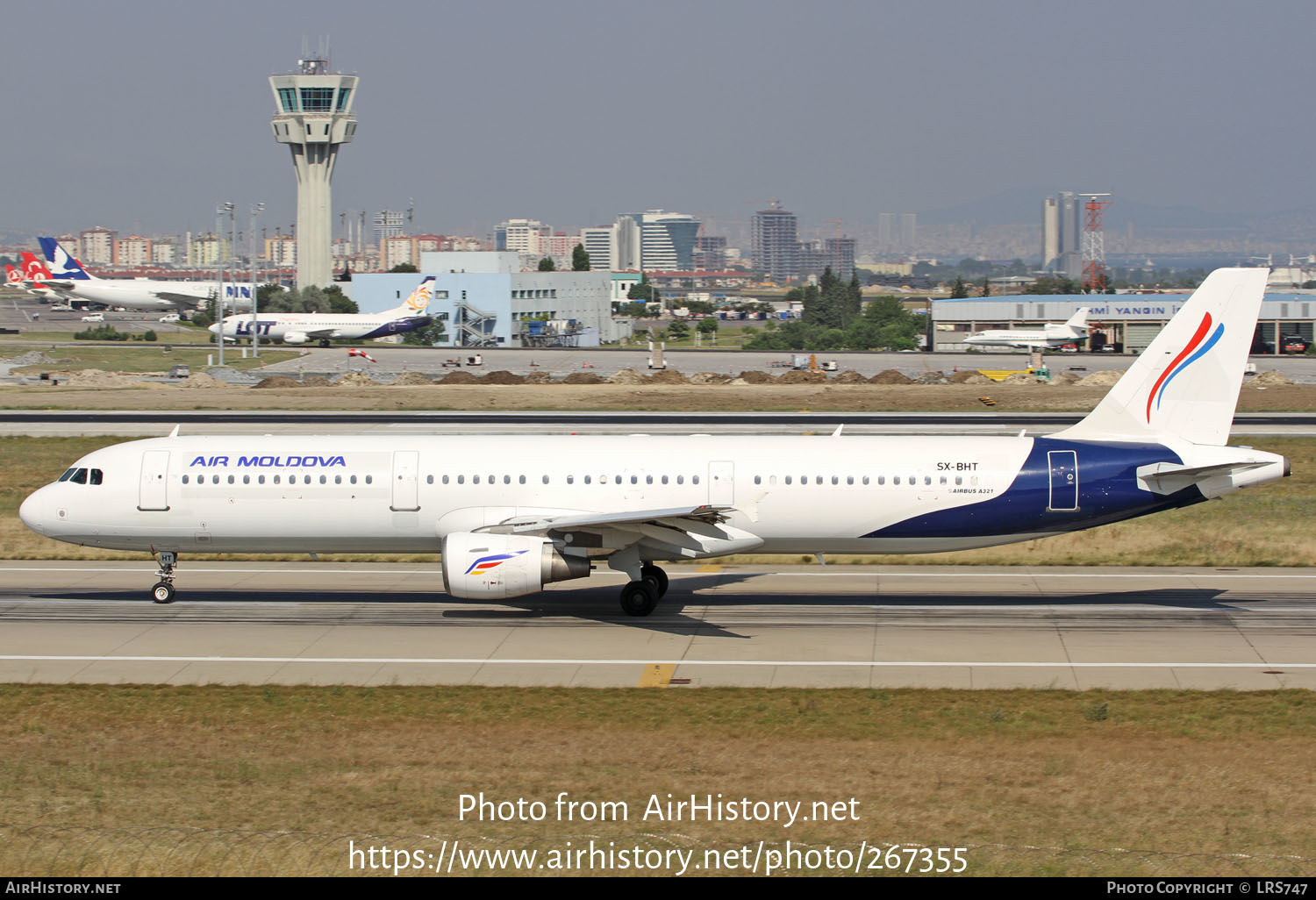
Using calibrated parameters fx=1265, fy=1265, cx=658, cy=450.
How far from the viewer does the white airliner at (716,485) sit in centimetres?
2938

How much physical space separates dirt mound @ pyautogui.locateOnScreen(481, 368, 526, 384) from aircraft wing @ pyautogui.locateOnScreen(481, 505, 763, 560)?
59556 mm

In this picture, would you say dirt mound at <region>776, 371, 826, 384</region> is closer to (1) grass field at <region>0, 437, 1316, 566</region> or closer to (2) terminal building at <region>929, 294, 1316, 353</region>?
(1) grass field at <region>0, 437, 1316, 566</region>

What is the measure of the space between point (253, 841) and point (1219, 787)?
1285 cm

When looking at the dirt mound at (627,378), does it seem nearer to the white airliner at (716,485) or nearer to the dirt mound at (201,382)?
the dirt mound at (201,382)

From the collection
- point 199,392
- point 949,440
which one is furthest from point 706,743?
point 199,392

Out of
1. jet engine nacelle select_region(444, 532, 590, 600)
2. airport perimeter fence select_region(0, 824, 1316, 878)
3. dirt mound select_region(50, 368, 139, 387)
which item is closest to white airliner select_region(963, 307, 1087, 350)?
dirt mound select_region(50, 368, 139, 387)

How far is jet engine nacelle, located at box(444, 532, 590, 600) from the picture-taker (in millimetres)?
27188

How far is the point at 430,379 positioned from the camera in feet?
300

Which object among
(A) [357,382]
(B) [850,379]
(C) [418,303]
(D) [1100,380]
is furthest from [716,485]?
(C) [418,303]

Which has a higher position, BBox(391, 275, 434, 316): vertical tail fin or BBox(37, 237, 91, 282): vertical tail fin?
BBox(37, 237, 91, 282): vertical tail fin

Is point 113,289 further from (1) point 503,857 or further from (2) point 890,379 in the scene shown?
(1) point 503,857

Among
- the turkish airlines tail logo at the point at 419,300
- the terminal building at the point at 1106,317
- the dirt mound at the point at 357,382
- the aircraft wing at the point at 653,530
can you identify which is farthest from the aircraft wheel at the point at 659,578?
the turkish airlines tail logo at the point at 419,300

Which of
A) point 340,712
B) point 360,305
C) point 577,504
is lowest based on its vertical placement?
point 340,712

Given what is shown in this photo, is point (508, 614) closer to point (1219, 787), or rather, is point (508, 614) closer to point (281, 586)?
point (281, 586)
